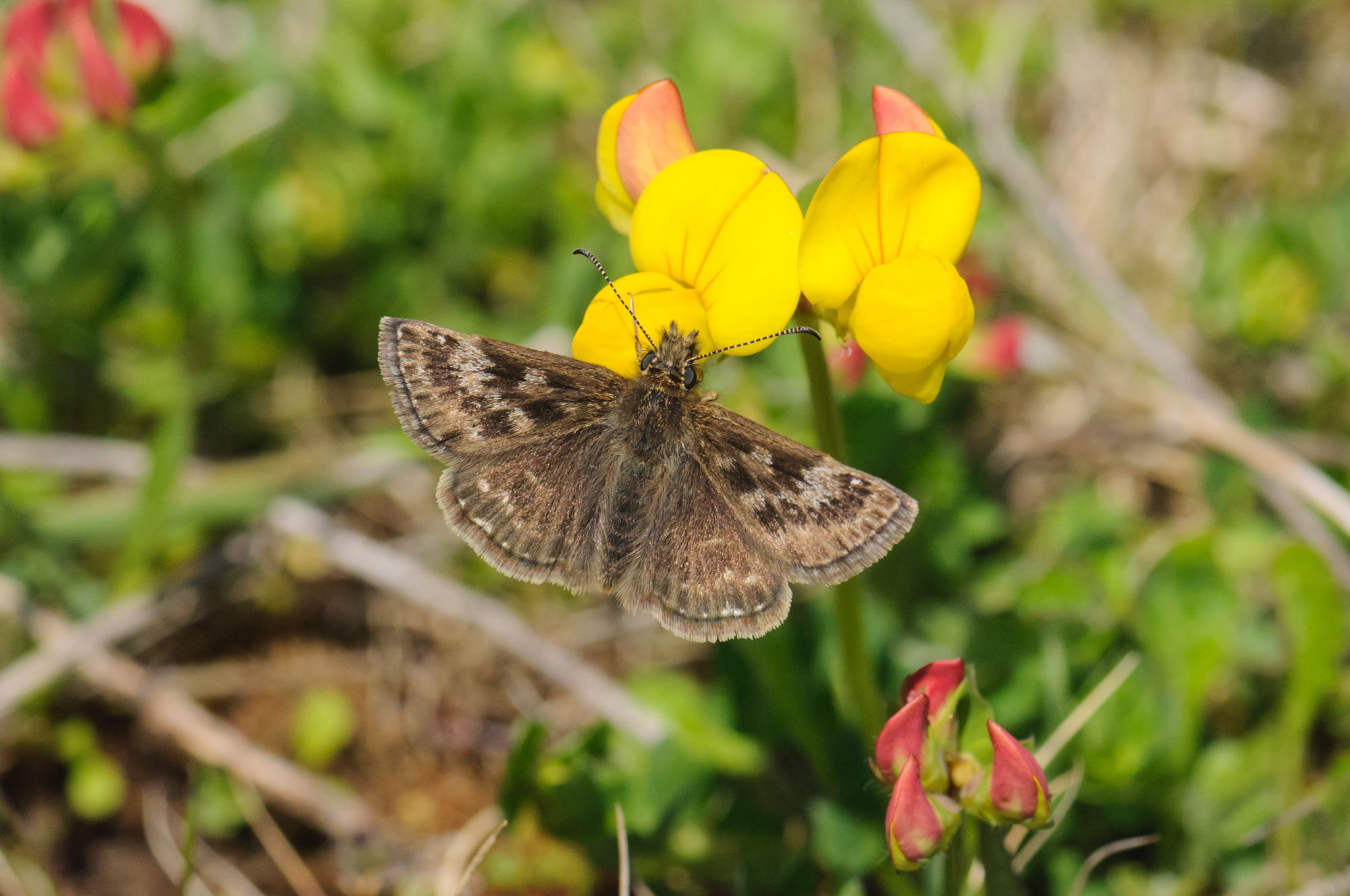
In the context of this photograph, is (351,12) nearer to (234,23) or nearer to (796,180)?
(234,23)

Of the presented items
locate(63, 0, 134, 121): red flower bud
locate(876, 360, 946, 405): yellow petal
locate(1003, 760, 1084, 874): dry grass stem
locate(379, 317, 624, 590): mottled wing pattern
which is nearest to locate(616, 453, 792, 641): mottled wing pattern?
locate(379, 317, 624, 590): mottled wing pattern

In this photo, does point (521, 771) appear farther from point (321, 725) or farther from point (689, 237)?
point (689, 237)

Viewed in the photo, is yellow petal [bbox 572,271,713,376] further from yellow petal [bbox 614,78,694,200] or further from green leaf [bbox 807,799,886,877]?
green leaf [bbox 807,799,886,877]

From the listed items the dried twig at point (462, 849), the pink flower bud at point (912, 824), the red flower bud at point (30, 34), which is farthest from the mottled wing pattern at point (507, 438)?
the red flower bud at point (30, 34)

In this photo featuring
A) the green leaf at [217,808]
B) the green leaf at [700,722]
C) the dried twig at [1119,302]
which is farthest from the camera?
the green leaf at [217,808]

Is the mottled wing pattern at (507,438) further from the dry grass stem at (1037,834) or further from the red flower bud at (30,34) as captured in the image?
the red flower bud at (30,34)

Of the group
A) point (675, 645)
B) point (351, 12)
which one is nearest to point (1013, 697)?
point (675, 645)
